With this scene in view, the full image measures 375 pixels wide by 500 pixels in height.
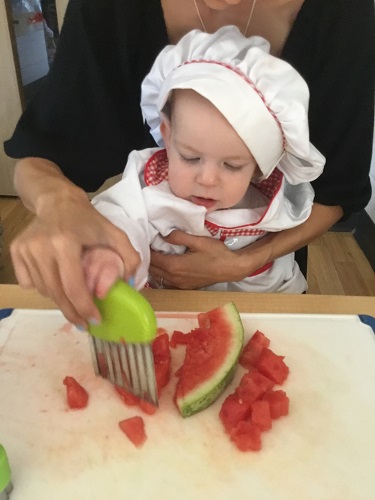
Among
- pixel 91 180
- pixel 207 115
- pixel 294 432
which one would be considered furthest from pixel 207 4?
pixel 294 432

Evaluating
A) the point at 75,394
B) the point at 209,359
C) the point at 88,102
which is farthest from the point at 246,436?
the point at 88,102

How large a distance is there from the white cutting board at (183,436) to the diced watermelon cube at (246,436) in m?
0.01

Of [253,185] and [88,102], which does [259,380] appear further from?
[88,102]

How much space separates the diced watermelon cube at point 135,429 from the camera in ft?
2.23

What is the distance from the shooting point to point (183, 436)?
2.27ft

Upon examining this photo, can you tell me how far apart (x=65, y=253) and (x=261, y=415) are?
341 millimetres

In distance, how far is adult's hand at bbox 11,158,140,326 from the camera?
0.64 metres

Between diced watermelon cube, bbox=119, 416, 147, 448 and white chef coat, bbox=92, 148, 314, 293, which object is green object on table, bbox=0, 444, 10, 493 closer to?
diced watermelon cube, bbox=119, 416, 147, 448

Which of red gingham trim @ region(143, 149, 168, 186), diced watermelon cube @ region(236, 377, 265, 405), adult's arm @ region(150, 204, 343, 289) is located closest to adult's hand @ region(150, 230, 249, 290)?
adult's arm @ region(150, 204, 343, 289)

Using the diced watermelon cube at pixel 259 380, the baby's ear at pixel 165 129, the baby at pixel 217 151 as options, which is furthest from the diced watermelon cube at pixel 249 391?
the baby's ear at pixel 165 129

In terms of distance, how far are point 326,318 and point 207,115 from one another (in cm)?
41

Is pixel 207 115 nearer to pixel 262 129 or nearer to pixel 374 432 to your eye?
pixel 262 129

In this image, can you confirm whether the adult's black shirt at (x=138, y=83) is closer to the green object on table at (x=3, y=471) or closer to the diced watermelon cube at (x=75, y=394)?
the diced watermelon cube at (x=75, y=394)

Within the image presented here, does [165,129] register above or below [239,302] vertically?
above
